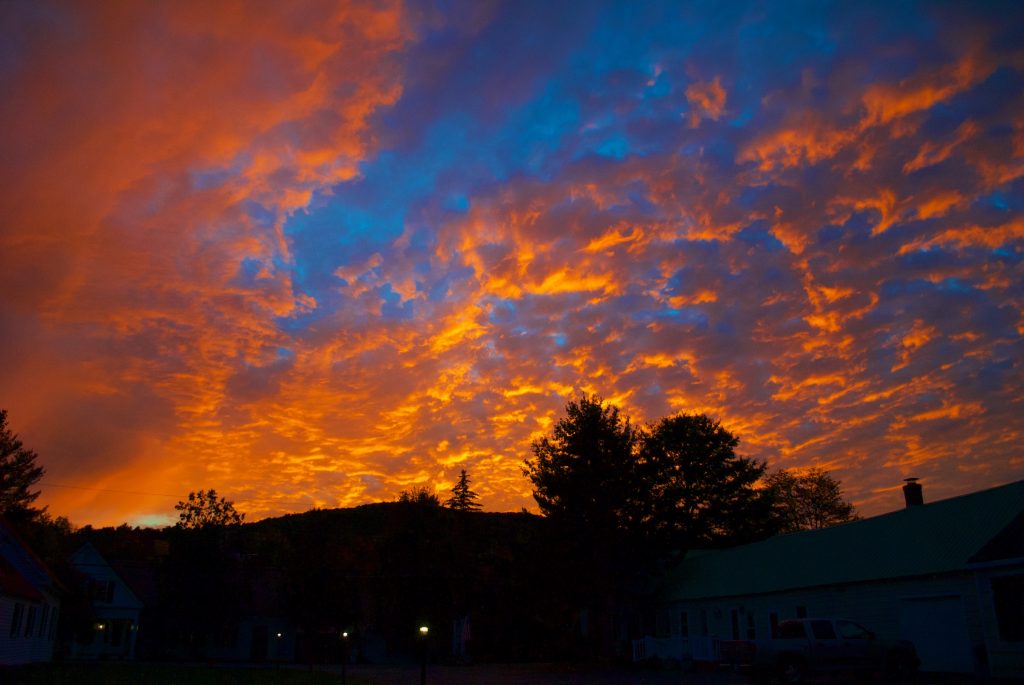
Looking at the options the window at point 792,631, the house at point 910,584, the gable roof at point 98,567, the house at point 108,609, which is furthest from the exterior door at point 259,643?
the window at point 792,631

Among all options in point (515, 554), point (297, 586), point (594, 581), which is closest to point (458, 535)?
point (515, 554)

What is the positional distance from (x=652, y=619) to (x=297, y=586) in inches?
891

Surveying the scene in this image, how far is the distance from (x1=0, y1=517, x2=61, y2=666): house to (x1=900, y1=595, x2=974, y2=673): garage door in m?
36.8

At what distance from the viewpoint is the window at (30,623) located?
124ft

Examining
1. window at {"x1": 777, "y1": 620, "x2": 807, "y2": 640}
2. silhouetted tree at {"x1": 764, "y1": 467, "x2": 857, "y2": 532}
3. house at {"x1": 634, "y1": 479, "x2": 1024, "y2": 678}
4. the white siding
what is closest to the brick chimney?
house at {"x1": 634, "y1": 479, "x2": 1024, "y2": 678}

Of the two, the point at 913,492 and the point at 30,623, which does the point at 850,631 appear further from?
the point at 30,623

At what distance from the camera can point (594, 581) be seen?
41000 millimetres

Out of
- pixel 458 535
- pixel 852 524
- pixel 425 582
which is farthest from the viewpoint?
pixel 458 535

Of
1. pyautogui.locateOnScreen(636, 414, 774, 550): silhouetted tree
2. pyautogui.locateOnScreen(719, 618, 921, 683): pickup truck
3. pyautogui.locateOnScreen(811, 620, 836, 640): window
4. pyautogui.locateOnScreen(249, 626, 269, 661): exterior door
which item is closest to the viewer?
pyautogui.locateOnScreen(719, 618, 921, 683): pickup truck

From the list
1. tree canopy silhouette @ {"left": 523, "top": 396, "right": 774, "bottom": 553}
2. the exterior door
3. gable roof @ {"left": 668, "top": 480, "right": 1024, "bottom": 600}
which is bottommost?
the exterior door

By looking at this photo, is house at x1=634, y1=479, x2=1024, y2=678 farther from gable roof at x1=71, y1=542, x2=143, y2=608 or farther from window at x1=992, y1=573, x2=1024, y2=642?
gable roof at x1=71, y1=542, x2=143, y2=608

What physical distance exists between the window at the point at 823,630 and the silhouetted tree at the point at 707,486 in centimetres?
3694

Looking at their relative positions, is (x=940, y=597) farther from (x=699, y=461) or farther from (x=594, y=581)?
(x=699, y=461)

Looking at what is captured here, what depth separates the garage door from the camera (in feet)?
77.4
